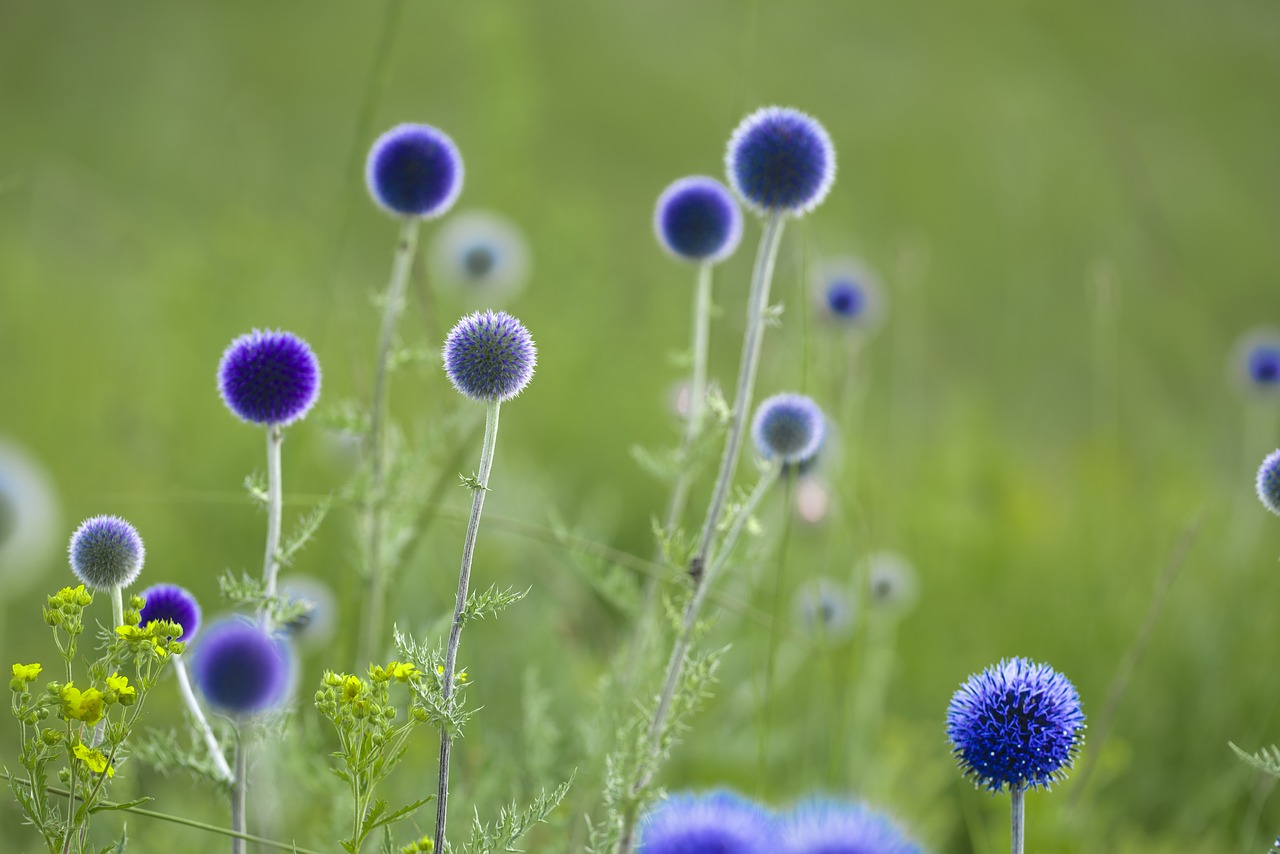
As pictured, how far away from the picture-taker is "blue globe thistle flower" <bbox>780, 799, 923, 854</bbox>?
95 cm

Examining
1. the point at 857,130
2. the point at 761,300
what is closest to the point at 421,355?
the point at 761,300

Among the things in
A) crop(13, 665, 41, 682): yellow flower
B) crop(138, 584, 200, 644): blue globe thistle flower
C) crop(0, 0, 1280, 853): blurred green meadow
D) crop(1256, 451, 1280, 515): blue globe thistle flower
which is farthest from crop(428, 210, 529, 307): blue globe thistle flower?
crop(1256, 451, 1280, 515): blue globe thistle flower

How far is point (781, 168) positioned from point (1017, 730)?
3.08 feet

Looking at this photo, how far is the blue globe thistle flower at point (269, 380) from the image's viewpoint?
1563mm

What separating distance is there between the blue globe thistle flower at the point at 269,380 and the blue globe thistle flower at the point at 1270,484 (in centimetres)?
136

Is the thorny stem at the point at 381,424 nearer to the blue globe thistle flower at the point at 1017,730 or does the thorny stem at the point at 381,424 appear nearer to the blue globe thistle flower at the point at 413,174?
the blue globe thistle flower at the point at 413,174

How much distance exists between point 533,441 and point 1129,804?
8.23ft

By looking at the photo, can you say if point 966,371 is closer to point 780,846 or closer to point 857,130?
point 857,130

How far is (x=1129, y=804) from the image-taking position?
293cm

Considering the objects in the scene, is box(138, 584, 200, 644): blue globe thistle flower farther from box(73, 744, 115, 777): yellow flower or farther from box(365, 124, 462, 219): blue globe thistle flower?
box(365, 124, 462, 219): blue globe thistle flower

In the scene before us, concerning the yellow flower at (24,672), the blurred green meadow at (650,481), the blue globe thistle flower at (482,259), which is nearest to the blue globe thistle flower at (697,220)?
the blurred green meadow at (650,481)

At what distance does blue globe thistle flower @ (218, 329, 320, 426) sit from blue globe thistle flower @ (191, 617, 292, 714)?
1.14ft

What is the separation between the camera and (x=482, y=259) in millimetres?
3959

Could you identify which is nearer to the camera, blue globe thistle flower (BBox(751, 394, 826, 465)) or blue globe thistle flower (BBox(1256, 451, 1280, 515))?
blue globe thistle flower (BBox(1256, 451, 1280, 515))
